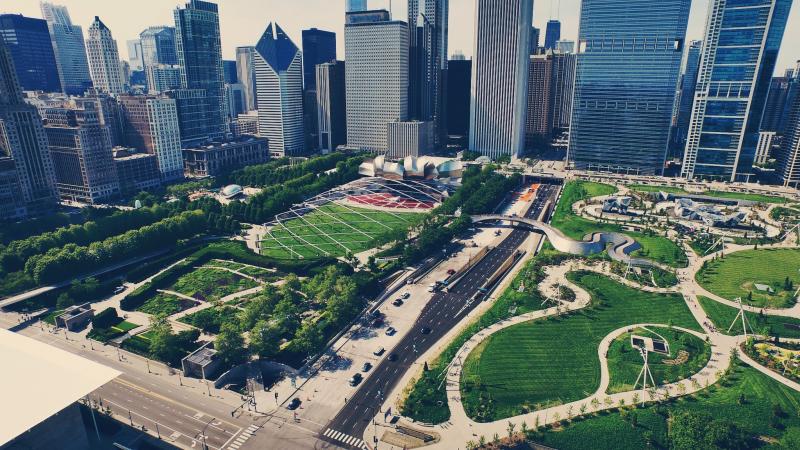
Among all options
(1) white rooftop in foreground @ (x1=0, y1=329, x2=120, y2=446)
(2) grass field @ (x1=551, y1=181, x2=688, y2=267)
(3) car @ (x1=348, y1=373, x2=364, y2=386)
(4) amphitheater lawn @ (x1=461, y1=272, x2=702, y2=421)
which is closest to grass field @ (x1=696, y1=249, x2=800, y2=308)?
(2) grass field @ (x1=551, y1=181, x2=688, y2=267)

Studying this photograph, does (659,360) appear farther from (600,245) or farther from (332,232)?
(332,232)

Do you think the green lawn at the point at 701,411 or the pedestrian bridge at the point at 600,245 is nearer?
the green lawn at the point at 701,411

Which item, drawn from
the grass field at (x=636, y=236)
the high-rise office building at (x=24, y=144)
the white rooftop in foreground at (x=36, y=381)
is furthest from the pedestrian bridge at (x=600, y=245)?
the high-rise office building at (x=24, y=144)

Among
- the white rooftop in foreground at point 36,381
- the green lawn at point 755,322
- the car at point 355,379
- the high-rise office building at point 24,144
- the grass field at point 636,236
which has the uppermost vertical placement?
the high-rise office building at point 24,144

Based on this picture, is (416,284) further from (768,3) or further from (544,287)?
(768,3)

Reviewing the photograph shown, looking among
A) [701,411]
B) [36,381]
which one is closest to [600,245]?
[701,411]

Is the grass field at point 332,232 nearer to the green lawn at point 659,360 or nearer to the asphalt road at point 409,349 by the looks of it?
the asphalt road at point 409,349

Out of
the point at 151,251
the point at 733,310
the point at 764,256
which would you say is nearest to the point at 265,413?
the point at 151,251
